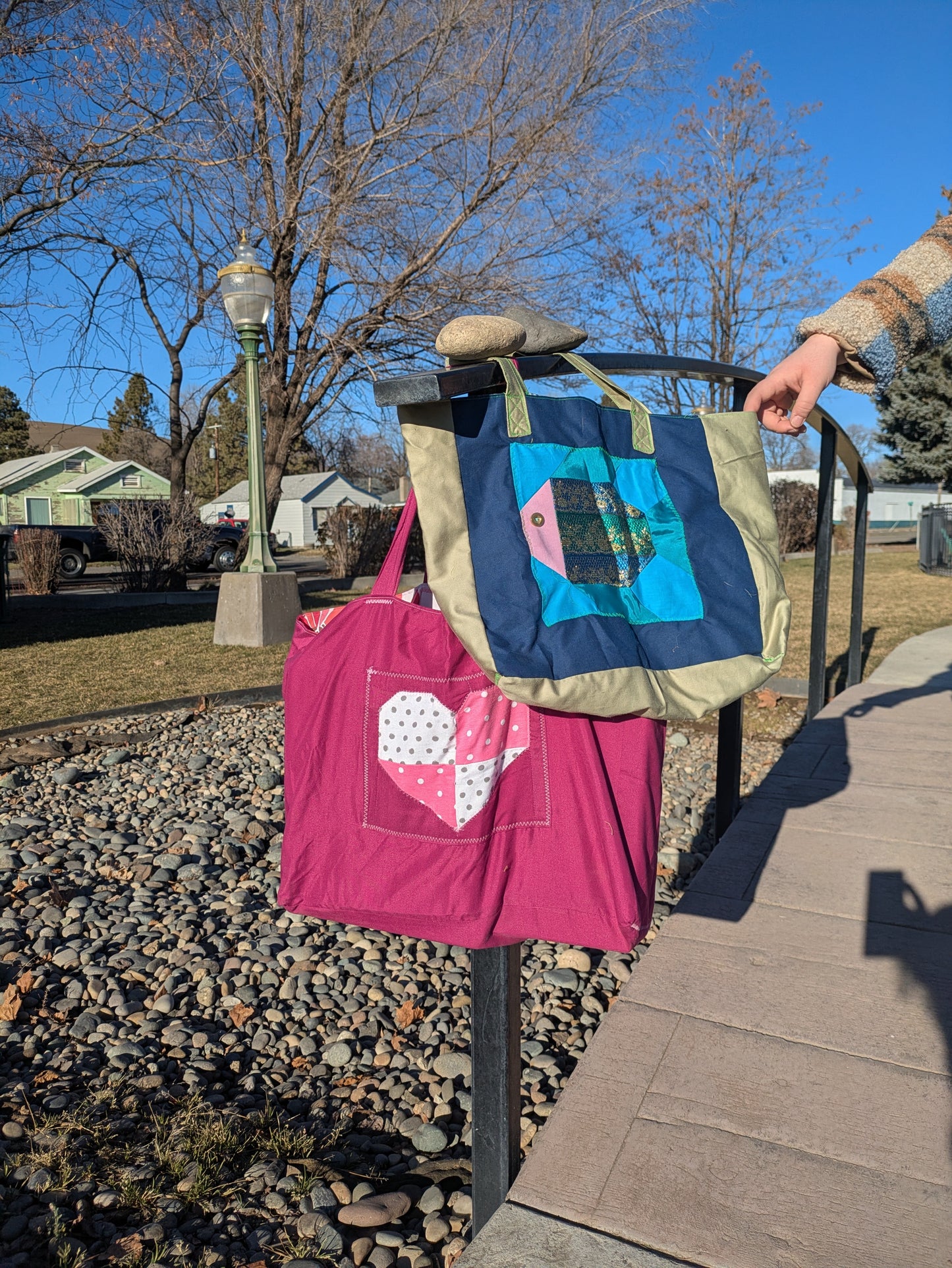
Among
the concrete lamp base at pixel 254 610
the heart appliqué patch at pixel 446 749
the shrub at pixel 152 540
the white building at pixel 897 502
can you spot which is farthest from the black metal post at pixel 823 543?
the white building at pixel 897 502

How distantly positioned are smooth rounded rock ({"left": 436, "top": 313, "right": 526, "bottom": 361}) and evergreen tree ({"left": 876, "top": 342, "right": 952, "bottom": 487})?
905 inches

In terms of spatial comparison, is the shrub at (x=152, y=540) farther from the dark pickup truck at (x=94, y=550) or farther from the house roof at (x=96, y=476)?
the house roof at (x=96, y=476)

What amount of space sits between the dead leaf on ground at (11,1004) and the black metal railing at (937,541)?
15560 mm

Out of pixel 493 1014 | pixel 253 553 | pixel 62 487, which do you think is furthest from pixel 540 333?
pixel 62 487

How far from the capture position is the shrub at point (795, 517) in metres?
19.9

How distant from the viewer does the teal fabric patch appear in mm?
1146

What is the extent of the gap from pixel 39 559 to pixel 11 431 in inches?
1614

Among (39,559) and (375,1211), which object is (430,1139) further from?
(39,559)

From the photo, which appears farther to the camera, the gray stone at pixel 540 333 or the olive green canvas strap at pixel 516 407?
the gray stone at pixel 540 333

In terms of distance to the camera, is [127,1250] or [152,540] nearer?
[127,1250]

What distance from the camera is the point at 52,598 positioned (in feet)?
43.1

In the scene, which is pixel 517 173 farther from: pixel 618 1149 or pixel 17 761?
pixel 618 1149

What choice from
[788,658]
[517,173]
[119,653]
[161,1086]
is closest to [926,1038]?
[161,1086]

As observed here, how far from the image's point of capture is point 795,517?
20.1 m
